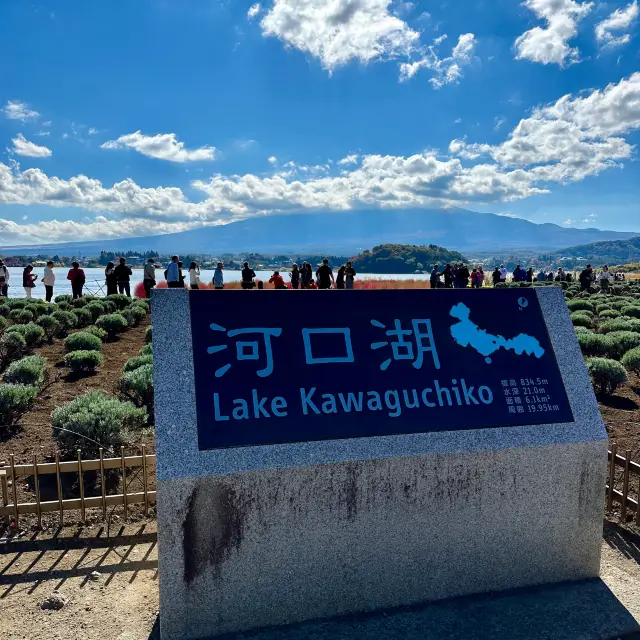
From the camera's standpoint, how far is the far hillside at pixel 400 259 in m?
89.4

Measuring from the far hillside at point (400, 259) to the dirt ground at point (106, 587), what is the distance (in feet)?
273

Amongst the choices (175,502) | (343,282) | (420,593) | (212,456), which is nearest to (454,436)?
(420,593)

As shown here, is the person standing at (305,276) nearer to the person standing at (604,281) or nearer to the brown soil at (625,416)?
the brown soil at (625,416)

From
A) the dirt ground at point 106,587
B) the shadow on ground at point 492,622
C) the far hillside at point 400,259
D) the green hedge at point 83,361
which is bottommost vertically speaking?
the shadow on ground at point 492,622

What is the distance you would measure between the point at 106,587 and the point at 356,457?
204 cm

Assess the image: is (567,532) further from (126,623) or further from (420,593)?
(126,623)

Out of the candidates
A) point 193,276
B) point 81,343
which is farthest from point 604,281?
point 81,343

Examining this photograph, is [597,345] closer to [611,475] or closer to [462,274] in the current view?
[611,475]

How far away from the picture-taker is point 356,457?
10.9ft

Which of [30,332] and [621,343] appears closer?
[621,343]

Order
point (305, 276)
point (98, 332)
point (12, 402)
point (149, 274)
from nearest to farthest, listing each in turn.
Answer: point (12, 402)
point (98, 332)
point (149, 274)
point (305, 276)

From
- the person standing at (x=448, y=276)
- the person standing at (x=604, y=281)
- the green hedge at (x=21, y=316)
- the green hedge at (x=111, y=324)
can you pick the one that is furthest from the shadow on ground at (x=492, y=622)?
the person standing at (x=604, y=281)

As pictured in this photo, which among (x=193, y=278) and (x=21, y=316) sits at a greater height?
(x=193, y=278)

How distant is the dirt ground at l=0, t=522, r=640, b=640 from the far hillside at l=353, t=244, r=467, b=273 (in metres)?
83.1
